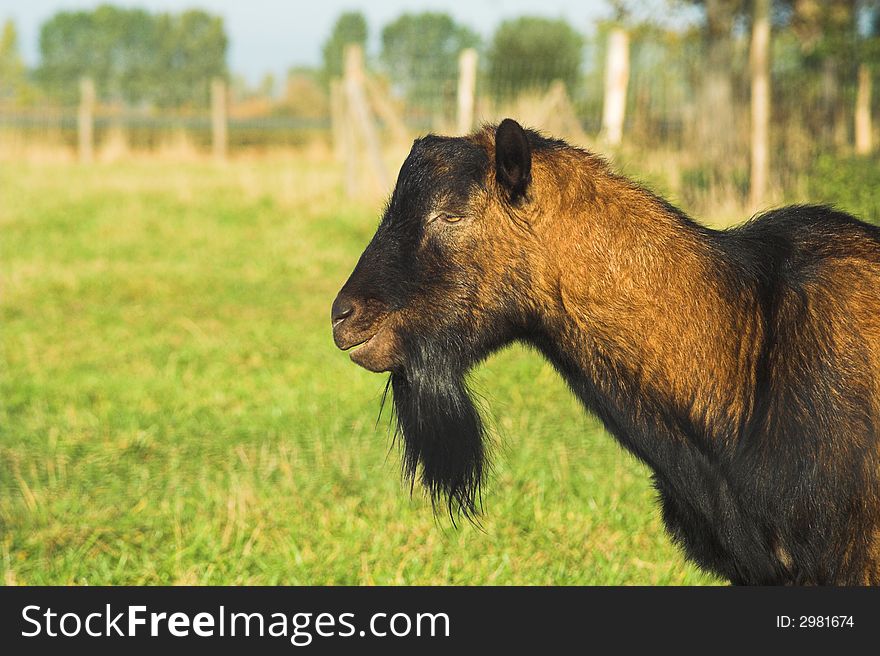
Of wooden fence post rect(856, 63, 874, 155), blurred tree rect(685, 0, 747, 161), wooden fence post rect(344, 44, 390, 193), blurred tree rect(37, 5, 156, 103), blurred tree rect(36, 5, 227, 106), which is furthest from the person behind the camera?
blurred tree rect(37, 5, 156, 103)

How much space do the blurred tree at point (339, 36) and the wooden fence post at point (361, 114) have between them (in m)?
36.6

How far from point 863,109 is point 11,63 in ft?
138

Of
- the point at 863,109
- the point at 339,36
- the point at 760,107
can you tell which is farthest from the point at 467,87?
the point at 339,36

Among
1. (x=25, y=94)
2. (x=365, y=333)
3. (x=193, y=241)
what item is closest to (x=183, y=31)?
(x=25, y=94)

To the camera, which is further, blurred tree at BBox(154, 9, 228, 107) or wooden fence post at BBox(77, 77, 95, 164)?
blurred tree at BBox(154, 9, 228, 107)

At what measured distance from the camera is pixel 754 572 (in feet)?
11.2

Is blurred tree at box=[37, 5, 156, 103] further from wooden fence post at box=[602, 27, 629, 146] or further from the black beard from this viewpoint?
the black beard

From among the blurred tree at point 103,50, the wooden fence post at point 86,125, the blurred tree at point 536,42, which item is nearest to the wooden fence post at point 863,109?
the blurred tree at point 536,42

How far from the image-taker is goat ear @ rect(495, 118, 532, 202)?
3326 millimetres

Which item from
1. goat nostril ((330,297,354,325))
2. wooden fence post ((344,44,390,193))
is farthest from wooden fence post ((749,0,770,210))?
goat nostril ((330,297,354,325))

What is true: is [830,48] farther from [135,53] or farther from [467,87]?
[135,53]

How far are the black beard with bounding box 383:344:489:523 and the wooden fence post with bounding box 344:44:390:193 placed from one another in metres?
13.7

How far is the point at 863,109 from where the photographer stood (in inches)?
852

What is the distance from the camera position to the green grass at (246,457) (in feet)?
17.3
